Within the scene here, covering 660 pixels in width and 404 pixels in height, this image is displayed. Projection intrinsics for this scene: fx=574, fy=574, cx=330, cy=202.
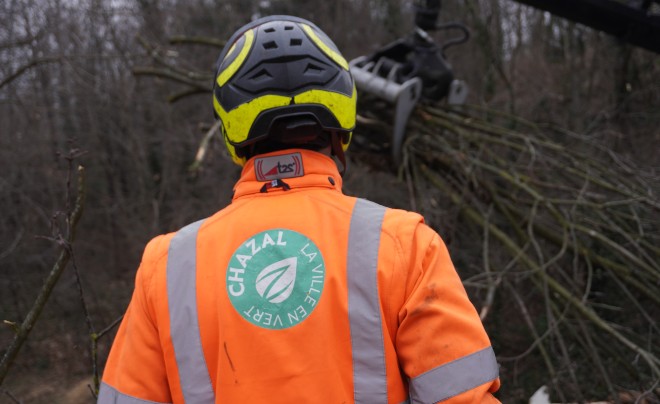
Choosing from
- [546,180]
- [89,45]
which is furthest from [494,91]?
[89,45]

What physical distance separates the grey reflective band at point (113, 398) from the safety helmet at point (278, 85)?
765mm

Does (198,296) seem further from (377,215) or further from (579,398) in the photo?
(579,398)

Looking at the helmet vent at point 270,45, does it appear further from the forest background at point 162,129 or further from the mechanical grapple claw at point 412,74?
the forest background at point 162,129

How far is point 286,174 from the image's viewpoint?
5.17 ft

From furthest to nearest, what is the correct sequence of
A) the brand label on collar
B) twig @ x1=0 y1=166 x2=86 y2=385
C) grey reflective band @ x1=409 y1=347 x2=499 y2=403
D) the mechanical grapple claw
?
the mechanical grapple claw
twig @ x1=0 y1=166 x2=86 y2=385
the brand label on collar
grey reflective band @ x1=409 y1=347 x2=499 y2=403

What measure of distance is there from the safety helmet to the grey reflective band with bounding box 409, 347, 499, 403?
76 centimetres

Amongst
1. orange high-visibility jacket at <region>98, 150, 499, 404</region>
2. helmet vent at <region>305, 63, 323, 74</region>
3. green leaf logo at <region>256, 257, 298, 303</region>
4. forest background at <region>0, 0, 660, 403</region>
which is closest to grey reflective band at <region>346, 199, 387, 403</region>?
orange high-visibility jacket at <region>98, 150, 499, 404</region>

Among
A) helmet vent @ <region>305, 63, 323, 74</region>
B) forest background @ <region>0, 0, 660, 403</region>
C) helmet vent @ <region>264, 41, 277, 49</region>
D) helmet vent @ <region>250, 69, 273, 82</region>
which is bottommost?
forest background @ <region>0, 0, 660, 403</region>

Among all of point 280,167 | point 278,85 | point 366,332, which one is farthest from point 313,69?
point 366,332

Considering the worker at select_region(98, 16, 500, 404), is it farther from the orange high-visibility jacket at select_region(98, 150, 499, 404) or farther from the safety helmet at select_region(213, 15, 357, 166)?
the safety helmet at select_region(213, 15, 357, 166)

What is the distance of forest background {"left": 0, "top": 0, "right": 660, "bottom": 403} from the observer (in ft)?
19.4

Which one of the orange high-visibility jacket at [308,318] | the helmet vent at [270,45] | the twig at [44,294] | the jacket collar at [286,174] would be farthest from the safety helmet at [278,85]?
the twig at [44,294]

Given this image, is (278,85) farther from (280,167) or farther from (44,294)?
(44,294)

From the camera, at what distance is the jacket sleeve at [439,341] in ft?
4.37
